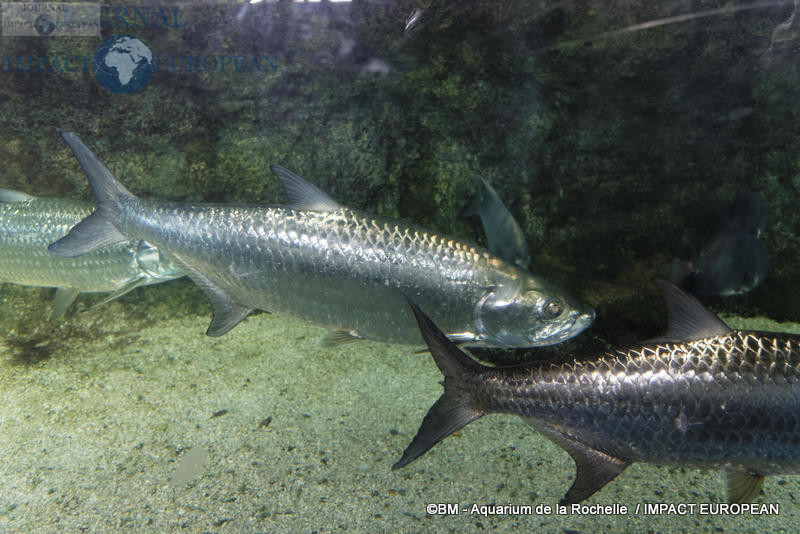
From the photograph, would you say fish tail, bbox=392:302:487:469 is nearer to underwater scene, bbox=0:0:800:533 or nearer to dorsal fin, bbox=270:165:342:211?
underwater scene, bbox=0:0:800:533

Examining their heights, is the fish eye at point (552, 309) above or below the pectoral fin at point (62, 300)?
above

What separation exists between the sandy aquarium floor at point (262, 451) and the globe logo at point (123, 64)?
1790 millimetres

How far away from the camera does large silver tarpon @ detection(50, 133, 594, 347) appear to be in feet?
7.10

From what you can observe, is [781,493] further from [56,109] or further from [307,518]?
[56,109]

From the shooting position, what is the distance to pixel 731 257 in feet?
8.88

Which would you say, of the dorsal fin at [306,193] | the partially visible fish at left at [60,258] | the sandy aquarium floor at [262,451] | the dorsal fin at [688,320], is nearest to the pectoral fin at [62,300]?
the partially visible fish at left at [60,258]

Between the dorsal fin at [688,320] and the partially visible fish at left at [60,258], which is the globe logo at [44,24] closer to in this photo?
the partially visible fish at left at [60,258]

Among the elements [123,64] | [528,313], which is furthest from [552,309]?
[123,64]

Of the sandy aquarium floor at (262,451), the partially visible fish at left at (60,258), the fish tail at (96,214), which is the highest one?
the fish tail at (96,214)

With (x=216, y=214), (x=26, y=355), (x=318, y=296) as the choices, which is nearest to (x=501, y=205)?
(x=318, y=296)

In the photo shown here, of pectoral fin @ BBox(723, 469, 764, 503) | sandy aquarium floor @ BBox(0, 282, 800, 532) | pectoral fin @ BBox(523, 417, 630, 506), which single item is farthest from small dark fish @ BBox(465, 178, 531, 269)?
pectoral fin @ BBox(723, 469, 764, 503)

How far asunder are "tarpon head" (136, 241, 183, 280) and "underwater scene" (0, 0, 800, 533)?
0.02 metres

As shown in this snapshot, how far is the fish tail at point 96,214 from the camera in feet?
7.76

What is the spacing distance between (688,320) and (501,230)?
50.4 inches
